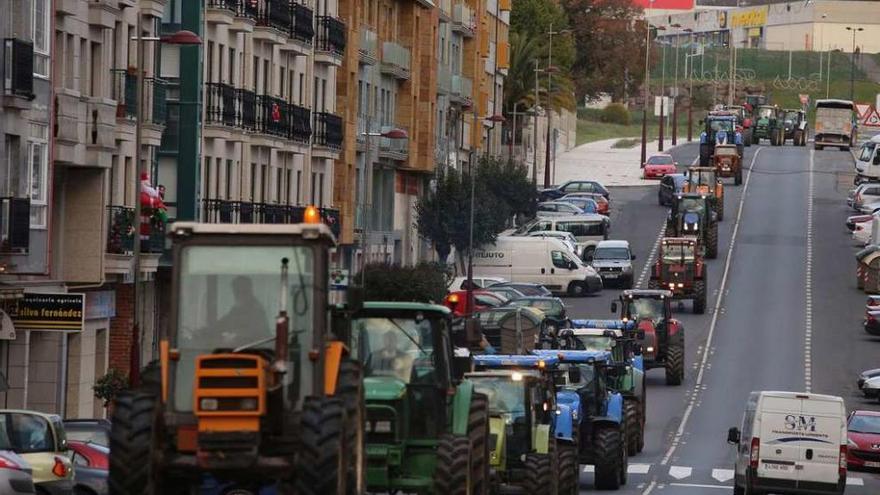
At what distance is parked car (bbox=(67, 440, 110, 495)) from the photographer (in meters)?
31.7

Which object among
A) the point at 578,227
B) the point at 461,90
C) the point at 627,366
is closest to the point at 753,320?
the point at 578,227

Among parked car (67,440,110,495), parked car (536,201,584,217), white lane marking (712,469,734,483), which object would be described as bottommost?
white lane marking (712,469,734,483)

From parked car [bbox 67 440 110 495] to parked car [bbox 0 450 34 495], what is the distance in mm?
3816

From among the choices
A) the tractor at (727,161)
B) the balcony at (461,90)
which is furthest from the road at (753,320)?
the balcony at (461,90)

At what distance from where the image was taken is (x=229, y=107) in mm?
61344

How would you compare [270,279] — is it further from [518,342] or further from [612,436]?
[518,342]

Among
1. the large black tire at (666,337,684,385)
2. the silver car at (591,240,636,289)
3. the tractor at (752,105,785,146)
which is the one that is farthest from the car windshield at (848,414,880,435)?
the tractor at (752,105,785,146)

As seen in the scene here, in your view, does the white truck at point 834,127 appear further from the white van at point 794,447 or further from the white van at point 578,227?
the white van at point 794,447

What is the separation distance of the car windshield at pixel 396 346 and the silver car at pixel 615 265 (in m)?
67.4

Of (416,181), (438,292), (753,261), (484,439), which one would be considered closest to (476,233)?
(416,181)

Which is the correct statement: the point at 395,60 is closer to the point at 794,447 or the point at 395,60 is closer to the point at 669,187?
the point at 669,187

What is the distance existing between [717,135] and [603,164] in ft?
61.9

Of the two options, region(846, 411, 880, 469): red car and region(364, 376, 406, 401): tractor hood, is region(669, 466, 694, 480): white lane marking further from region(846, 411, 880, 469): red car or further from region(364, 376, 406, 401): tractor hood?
region(364, 376, 406, 401): tractor hood

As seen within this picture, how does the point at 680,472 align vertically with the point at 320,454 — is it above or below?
below
